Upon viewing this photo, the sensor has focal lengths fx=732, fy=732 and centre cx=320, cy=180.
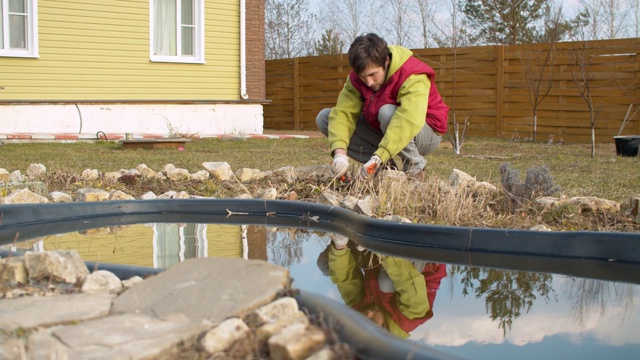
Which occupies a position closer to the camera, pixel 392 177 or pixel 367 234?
pixel 367 234

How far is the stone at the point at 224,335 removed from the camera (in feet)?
5.62

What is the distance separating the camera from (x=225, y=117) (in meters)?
13.7

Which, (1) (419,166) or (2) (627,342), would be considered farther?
(1) (419,166)

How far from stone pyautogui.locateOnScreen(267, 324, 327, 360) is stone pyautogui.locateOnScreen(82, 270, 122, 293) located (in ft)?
2.49

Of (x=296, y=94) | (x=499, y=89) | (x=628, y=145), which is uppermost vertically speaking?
(x=296, y=94)

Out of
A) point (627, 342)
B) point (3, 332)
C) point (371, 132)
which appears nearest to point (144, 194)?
point (371, 132)

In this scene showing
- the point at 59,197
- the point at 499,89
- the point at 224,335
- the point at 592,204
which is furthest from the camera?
the point at 499,89

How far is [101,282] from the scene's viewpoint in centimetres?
228

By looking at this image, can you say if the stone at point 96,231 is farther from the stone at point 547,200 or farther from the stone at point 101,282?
the stone at point 547,200

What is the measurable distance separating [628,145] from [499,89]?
4926mm

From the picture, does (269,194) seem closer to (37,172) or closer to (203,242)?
(203,242)

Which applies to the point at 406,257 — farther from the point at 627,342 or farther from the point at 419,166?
the point at 419,166

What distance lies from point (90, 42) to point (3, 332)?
11340mm

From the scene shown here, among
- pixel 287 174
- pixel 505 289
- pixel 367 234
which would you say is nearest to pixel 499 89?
pixel 287 174
